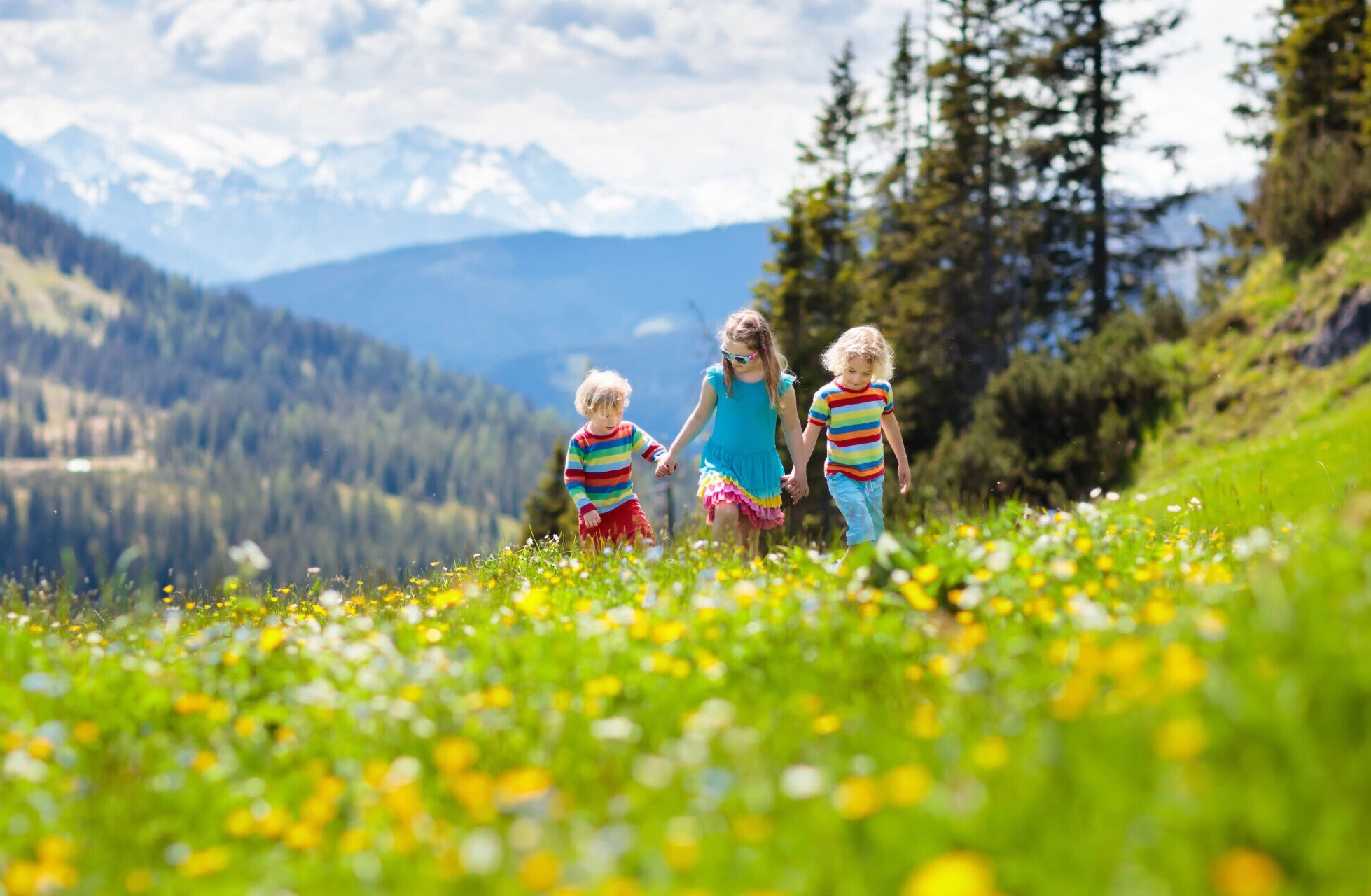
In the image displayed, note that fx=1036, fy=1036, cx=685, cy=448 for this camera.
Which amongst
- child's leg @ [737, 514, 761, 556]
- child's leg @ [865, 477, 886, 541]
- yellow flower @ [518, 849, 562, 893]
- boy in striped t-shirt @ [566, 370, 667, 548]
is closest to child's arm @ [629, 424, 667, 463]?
boy in striped t-shirt @ [566, 370, 667, 548]

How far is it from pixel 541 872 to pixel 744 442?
646 centimetres

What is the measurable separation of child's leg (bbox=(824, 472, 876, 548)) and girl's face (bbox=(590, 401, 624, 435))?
1.76m

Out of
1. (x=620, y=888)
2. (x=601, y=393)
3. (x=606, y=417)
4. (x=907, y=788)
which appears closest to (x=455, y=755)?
(x=620, y=888)

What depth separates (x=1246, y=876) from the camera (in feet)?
5.62

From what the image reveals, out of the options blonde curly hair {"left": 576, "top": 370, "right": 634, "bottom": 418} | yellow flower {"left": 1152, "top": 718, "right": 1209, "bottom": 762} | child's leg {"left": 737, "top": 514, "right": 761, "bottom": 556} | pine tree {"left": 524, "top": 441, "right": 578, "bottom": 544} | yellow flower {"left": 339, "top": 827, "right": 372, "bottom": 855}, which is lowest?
pine tree {"left": 524, "top": 441, "right": 578, "bottom": 544}

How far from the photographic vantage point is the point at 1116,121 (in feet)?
106

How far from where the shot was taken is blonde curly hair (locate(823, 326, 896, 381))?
8.07 m

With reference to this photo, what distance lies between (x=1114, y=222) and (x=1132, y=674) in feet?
113

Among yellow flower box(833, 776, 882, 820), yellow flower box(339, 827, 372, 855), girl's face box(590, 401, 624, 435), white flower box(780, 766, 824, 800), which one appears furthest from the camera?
girl's face box(590, 401, 624, 435)

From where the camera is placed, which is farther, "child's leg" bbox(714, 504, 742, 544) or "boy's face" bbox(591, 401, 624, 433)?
"boy's face" bbox(591, 401, 624, 433)

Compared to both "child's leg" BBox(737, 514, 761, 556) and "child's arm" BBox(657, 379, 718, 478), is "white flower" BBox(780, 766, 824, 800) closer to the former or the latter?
"child's leg" BBox(737, 514, 761, 556)

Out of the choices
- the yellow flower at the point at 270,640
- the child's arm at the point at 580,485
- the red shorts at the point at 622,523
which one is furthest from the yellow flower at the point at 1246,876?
the child's arm at the point at 580,485

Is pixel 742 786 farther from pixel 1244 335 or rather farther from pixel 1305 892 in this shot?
pixel 1244 335

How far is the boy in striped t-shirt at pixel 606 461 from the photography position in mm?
8352
